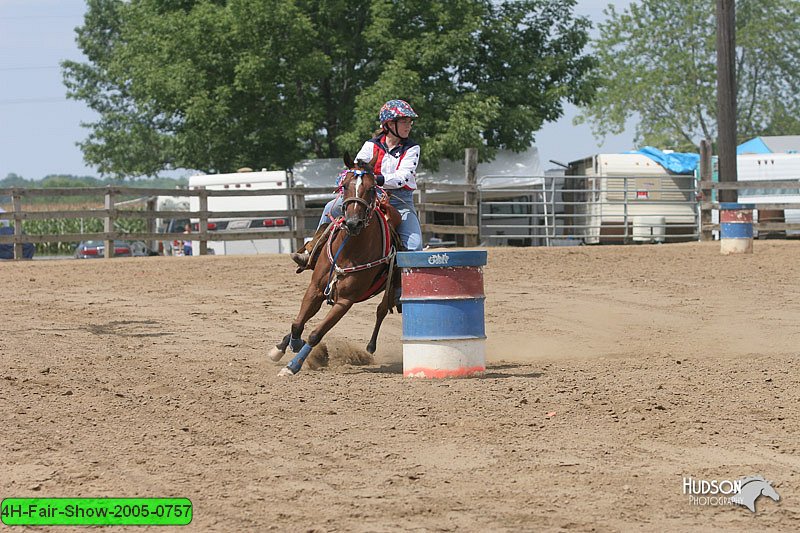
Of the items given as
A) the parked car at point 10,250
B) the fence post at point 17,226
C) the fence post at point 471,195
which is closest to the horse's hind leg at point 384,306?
the fence post at point 17,226

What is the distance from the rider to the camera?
10.2 meters

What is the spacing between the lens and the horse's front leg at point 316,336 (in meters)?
9.52

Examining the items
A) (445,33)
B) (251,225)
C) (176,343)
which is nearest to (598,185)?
(445,33)

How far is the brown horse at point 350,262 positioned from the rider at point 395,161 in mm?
169

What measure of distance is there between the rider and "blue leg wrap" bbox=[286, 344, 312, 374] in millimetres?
1043

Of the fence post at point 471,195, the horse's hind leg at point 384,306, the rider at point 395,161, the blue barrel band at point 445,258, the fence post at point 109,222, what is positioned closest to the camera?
the blue barrel band at point 445,258

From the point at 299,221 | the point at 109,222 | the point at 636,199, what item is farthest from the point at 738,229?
the point at 109,222

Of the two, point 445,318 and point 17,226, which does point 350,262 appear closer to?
point 445,318

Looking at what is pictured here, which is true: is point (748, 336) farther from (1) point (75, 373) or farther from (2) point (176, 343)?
(1) point (75, 373)

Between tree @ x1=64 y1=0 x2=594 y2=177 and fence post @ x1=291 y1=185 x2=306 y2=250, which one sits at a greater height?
tree @ x1=64 y1=0 x2=594 y2=177

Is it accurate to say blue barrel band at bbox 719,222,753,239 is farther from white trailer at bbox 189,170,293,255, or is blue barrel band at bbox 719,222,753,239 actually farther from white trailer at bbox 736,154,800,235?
white trailer at bbox 189,170,293,255

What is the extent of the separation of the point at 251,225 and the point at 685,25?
44.3 metres

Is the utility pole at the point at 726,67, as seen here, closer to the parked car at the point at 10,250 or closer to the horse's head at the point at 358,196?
the parked car at the point at 10,250

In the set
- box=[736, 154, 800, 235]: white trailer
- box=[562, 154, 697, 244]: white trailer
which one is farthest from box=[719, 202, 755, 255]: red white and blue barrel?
box=[736, 154, 800, 235]: white trailer
